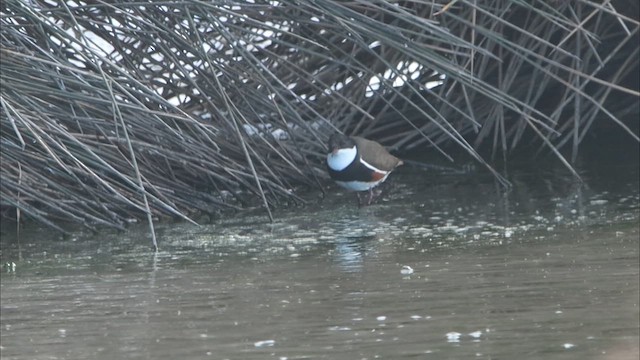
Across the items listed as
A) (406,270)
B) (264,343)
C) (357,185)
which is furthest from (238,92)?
(264,343)

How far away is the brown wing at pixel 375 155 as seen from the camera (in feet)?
18.7

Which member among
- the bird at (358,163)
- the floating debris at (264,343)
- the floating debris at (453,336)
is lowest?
the floating debris at (453,336)

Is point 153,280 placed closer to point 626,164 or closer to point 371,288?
point 371,288

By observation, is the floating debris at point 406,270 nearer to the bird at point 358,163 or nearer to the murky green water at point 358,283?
the murky green water at point 358,283

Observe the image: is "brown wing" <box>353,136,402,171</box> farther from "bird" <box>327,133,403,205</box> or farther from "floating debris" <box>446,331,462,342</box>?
"floating debris" <box>446,331,462,342</box>

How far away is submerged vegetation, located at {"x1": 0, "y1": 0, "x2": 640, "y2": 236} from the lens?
14.5ft

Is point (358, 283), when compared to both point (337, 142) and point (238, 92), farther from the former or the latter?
point (337, 142)

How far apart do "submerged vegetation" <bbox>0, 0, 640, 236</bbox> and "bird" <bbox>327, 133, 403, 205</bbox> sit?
0.15 metres

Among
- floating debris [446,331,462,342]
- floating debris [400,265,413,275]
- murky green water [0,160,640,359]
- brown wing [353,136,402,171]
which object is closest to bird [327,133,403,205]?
brown wing [353,136,402,171]

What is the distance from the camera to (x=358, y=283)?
4.11m

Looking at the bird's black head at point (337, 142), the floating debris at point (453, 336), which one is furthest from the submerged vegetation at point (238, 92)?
the floating debris at point (453, 336)

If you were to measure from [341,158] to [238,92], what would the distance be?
0.55 m

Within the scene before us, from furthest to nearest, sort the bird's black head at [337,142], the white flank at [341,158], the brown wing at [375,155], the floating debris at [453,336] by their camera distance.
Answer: the brown wing at [375,155], the bird's black head at [337,142], the white flank at [341,158], the floating debris at [453,336]

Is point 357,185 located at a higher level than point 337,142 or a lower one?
lower
